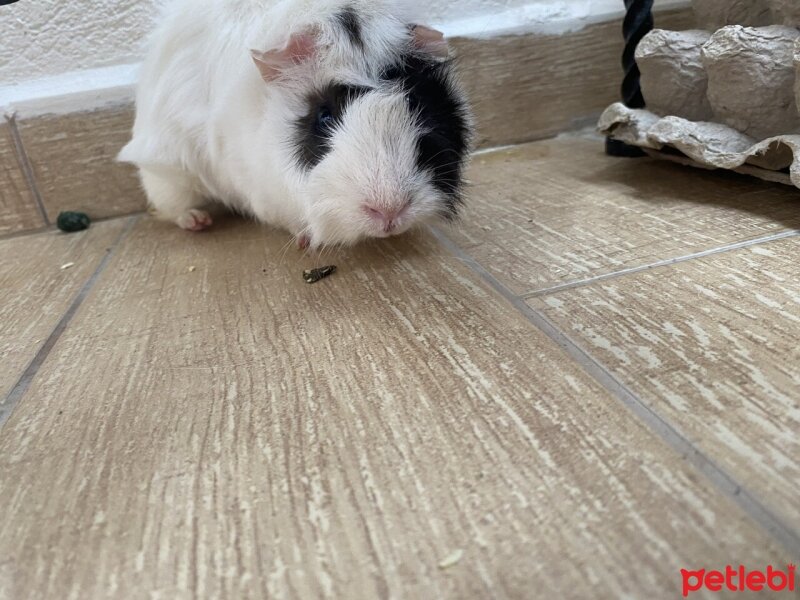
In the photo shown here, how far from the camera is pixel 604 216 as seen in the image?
1.36 metres

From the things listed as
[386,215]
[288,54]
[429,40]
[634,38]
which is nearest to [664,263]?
[386,215]

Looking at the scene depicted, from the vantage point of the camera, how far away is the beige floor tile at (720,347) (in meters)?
0.59

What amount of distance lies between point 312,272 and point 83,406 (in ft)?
1.75

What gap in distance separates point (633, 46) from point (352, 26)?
3.48ft

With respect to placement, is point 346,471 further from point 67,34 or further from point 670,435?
point 67,34

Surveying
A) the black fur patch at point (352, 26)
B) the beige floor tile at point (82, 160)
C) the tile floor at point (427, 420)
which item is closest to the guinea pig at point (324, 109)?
the black fur patch at point (352, 26)

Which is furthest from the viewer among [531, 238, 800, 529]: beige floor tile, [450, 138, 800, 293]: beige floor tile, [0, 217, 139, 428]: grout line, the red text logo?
[450, 138, 800, 293]: beige floor tile

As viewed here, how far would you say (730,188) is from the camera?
55.2 inches

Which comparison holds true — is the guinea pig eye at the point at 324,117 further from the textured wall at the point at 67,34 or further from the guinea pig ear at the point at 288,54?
the textured wall at the point at 67,34

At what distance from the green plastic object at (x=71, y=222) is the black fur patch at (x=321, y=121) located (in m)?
1.06

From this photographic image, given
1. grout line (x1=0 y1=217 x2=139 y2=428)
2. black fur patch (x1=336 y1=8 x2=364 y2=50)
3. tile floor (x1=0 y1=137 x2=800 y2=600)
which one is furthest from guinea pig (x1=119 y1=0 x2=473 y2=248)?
grout line (x1=0 y1=217 x2=139 y2=428)

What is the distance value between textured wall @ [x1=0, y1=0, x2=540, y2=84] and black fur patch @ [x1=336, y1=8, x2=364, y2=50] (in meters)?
1.00

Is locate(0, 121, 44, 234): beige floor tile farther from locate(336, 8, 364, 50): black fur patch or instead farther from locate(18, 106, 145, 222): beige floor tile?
locate(336, 8, 364, 50): black fur patch

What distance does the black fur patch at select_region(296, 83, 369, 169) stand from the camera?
1.16 metres
